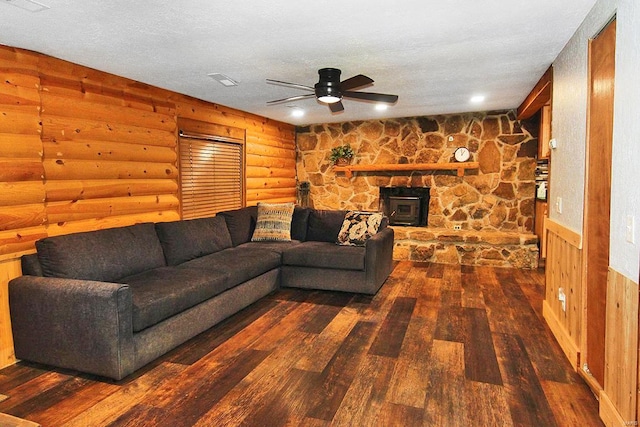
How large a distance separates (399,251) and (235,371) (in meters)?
4.12

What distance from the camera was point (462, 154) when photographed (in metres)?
6.43

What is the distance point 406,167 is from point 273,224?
2759 millimetres

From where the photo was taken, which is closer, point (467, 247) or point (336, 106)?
point (336, 106)

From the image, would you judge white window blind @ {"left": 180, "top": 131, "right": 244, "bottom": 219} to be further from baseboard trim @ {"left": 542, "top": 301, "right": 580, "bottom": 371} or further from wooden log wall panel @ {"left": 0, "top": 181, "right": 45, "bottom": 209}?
baseboard trim @ {"left": 542, "top": 301, "right": 580, "bottom": 371}

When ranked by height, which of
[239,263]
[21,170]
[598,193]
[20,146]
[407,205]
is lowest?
[239,263]

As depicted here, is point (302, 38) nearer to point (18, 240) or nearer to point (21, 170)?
point (21, 170)

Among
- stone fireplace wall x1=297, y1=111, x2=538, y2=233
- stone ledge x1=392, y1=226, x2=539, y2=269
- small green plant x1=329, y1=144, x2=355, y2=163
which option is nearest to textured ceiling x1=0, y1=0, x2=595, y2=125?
stone fireplace wall x1=297, y1=111, x2=538, y2=233

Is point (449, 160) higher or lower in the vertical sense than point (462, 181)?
higher

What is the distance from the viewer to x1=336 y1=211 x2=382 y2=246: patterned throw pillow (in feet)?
15.5

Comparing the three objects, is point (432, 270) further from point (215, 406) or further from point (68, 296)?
point (68, 296)

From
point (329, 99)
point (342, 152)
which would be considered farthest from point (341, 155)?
point (329, 99)

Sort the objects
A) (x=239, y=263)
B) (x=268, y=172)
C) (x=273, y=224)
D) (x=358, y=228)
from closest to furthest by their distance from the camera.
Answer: (x=239, y=263)
(x=358, y=228)
(x=273, y=224)
(x=268, y=172)

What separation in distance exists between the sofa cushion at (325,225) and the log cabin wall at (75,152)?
1.74 m

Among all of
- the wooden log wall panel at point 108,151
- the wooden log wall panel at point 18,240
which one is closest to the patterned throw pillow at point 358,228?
the wooden log wall panel at point 108,151
